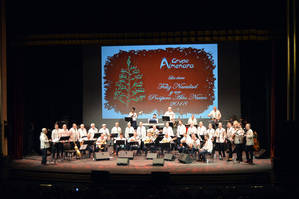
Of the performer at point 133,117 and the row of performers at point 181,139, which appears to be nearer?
the row of performers at point 181,139

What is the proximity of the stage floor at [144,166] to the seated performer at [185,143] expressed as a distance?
22.1 inches

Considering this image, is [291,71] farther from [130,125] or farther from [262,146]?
[130,125]

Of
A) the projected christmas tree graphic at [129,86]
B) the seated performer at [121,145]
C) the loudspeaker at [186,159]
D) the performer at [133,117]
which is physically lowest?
the loudspeaker at [186,159]

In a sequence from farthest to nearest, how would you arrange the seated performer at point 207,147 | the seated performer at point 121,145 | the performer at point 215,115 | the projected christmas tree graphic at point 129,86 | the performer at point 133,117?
the projected christmas tree graphic at point 129,86 < the performer at point 133,117 < the performer at point 215,115 < the seated performer at point 121,145 < the seated performer at point 207,147

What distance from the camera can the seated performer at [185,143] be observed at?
1405 centimetres

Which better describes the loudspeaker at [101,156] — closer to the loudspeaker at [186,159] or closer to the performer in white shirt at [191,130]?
the loudspeaker at [186,159]

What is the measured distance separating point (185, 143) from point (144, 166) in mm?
2228

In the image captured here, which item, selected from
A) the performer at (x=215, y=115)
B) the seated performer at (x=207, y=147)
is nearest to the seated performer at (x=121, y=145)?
the seated performer at (x=207, y=147)

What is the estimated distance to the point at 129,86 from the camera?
18.4 meters

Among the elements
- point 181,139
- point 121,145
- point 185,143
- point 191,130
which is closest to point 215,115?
point 191,130

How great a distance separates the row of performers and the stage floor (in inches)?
25.6

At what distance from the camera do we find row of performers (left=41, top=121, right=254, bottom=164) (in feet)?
43.8

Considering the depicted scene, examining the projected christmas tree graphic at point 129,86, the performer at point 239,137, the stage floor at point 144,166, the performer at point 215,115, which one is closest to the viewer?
the stage floor at point 144,166

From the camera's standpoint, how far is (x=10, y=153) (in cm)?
1480
